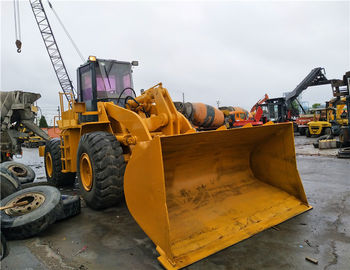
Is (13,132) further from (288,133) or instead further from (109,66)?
(288,133)

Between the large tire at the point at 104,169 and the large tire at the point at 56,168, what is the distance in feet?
7.61

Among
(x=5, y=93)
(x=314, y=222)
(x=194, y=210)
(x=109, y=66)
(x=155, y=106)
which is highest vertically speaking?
(x=5, y=93)

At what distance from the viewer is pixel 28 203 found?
11.4ft

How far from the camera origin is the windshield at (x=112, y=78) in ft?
16.1

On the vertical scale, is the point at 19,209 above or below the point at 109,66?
below

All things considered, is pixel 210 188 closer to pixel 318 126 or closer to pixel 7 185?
pixel 7 185

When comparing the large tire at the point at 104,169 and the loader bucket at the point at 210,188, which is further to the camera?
the large tire at the point at 104,169

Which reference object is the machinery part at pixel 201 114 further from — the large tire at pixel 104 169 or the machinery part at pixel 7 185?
the machinery part at pixel 7 185

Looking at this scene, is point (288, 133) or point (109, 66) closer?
point (288, 133)

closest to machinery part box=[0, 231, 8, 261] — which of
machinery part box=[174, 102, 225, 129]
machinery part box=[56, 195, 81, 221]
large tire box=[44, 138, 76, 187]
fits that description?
machinery part box=[56, 195, 81, 221]

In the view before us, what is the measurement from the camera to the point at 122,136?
12.7ft

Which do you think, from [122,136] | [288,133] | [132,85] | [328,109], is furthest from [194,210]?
[328,109]

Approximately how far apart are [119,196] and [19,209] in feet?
4.40

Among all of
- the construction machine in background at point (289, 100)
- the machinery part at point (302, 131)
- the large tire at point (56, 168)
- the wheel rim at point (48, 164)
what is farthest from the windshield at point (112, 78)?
the construction machine in background at point (289, 100)
